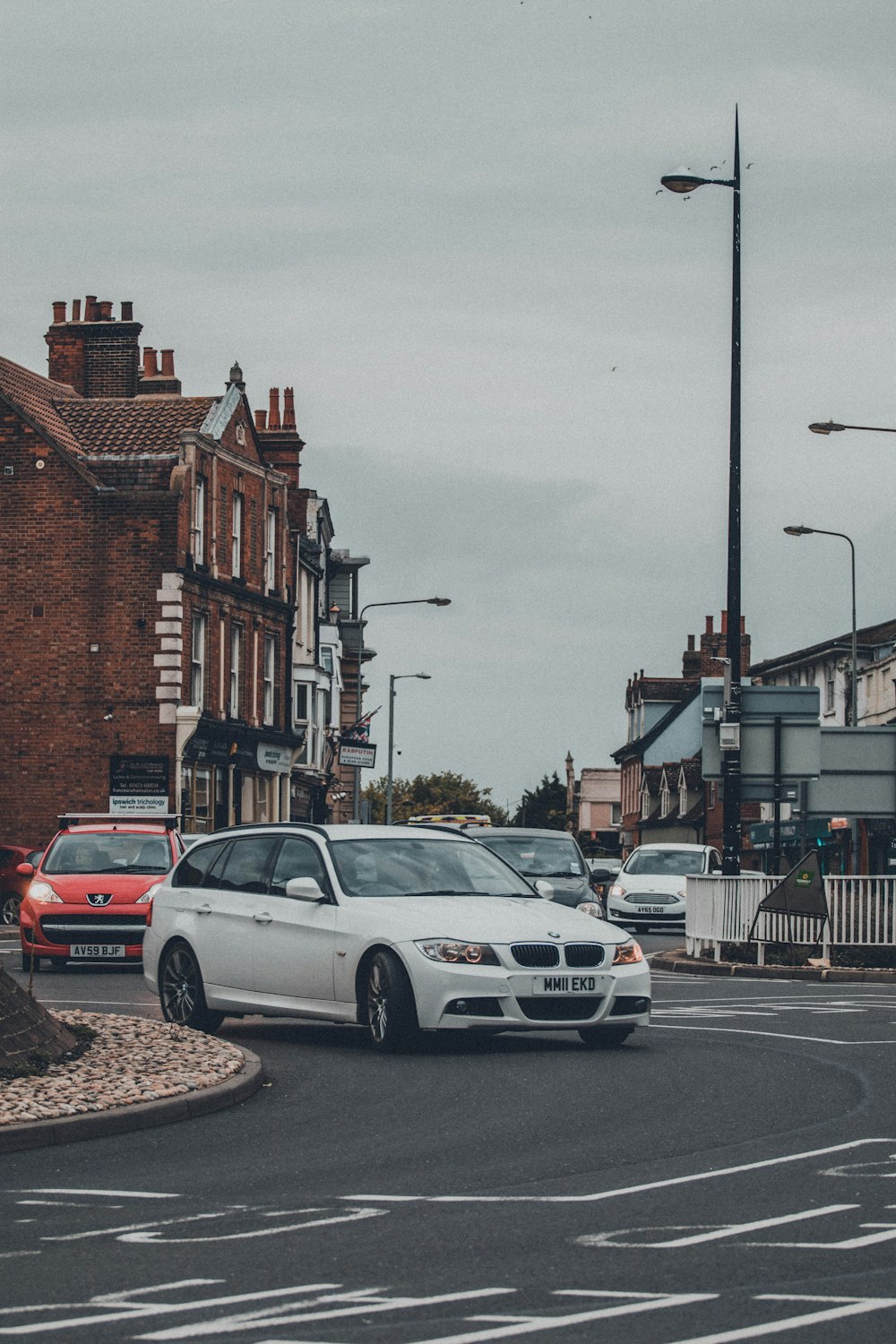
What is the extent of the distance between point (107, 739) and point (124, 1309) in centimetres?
4598

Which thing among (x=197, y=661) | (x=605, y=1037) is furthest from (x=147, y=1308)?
(x=197, y=661)

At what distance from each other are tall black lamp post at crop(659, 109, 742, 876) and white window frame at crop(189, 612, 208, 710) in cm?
2675

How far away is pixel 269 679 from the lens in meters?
60.7

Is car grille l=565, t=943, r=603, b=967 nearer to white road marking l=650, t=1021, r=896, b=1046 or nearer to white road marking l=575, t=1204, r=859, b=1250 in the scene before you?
white road marking l=650, t=1021, r=896, b=1046

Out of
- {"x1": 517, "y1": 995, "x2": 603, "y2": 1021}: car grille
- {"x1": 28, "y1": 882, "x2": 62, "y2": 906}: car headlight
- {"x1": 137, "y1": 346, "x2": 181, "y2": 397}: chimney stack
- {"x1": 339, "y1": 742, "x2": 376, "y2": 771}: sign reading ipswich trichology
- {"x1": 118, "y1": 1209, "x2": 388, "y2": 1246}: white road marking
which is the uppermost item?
{"x1": 137, "y1": 346, "x2": 181, "y2": 397}: chimney stack

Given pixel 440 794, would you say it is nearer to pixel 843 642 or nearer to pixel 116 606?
pixel 843 642

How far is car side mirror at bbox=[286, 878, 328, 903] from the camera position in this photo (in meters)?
15.5

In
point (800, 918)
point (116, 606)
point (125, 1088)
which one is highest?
point (116, 606)

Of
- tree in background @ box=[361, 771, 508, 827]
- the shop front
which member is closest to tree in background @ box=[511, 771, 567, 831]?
tree in background @ box=[361, 771, 508, 827]

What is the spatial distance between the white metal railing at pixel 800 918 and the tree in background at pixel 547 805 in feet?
388

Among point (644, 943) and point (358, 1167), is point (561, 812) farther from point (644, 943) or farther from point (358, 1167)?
point (358, 1167)

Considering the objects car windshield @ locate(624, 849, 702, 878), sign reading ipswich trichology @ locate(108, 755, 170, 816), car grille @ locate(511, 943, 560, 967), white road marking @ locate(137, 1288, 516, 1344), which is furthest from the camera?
sign reading ipswich trichology @ locate(108, 755, 170, 816)

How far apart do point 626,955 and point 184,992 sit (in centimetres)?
363

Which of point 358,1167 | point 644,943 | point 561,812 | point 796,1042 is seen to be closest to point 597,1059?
point 796,1042
